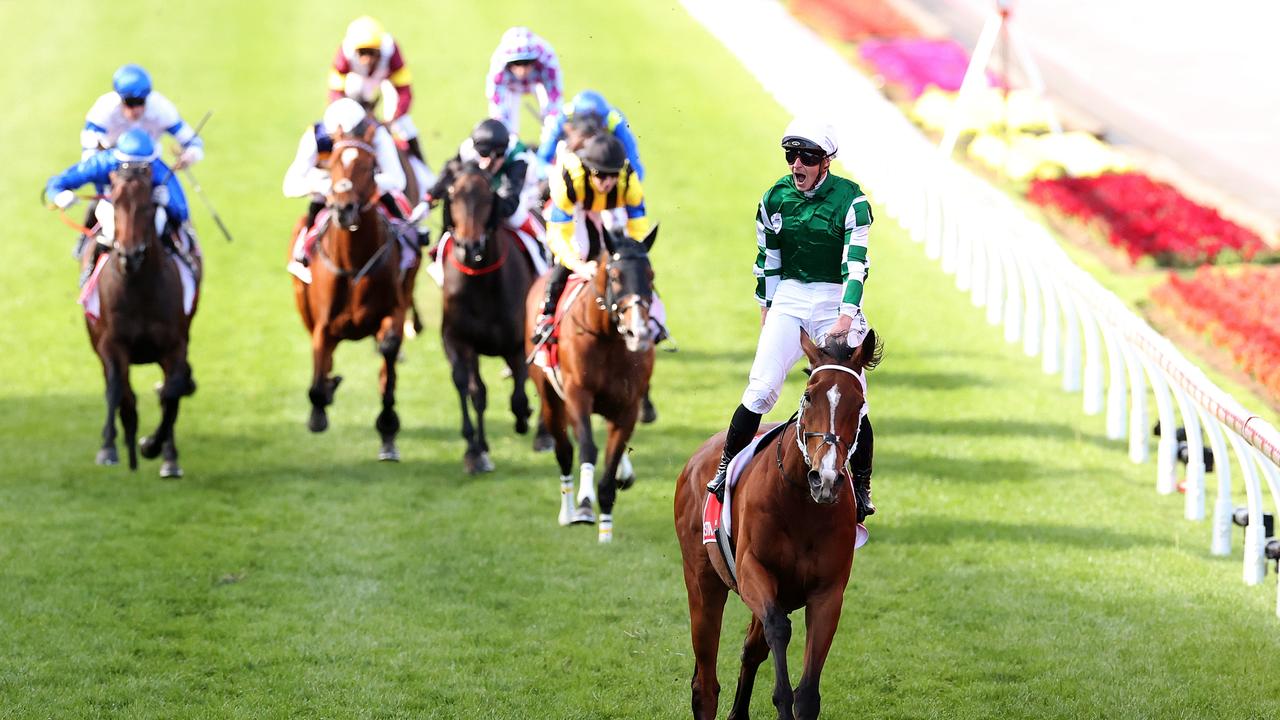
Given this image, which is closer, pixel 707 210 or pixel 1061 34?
pixel 707 210

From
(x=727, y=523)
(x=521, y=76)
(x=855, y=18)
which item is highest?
(x=855, y=18)

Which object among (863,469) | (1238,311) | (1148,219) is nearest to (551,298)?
(863,469)

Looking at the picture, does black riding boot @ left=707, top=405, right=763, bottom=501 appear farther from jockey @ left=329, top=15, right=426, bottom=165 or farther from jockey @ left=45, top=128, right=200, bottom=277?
jockey @ left=329, top=15, right=426, bottom=165

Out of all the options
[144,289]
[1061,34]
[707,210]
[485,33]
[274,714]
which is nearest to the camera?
[274,714]

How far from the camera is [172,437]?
11977 millimetres

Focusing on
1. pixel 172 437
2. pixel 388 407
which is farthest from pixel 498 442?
pixel 172 437

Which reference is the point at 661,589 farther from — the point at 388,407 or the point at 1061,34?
the point at 1061,34

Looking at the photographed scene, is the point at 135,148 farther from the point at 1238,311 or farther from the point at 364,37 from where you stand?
the point at 1238,311

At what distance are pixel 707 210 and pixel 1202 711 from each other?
13.3 metres

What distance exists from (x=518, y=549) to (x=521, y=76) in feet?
16.3

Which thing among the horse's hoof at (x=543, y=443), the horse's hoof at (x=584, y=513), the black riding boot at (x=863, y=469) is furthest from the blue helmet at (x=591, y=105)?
the black riding boot at (x=863, y=469)

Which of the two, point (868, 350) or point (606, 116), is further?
point (606, 116)

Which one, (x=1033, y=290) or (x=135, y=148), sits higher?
(x=135, y=148)

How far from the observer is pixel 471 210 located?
37.3 ft
